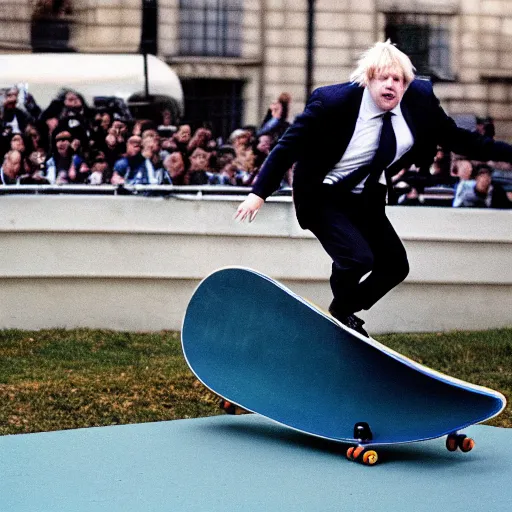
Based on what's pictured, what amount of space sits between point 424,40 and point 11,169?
11.1 feet

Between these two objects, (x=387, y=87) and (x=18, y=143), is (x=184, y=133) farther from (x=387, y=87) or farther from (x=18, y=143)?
(x=387, y=87)

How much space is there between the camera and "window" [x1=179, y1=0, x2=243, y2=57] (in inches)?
351

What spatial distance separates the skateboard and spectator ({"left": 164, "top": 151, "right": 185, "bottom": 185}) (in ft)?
11.4

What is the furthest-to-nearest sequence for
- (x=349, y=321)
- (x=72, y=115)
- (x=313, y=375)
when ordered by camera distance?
(x=72, y=115) < (x=349, y=321) < (x=313, y=375)

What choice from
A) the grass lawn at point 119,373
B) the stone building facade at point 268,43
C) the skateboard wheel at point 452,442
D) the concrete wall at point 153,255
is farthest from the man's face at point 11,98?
the skateboard wheel at point 452,442

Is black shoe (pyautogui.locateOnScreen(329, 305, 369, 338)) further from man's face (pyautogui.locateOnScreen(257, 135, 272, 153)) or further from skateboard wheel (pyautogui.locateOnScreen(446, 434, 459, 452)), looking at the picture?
man's face (pyautogui.locateOnScreen(257, 135, 272, 153))

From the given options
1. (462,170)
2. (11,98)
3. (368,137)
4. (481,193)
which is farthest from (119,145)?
(368,137)

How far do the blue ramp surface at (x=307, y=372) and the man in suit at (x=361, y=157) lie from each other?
0.24 metres

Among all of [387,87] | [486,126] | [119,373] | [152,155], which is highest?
[387,87]

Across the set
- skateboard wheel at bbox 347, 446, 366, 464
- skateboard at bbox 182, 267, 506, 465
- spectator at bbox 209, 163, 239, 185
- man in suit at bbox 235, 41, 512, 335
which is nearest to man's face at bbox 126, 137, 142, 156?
spectator at bbox 209, 163, 239, 185

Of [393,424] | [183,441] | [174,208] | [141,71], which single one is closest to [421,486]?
[393,424]

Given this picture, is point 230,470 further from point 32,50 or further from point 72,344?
point 32,50

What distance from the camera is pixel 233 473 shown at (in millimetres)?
4457

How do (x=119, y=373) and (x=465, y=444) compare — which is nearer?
(x=465, y=444)
